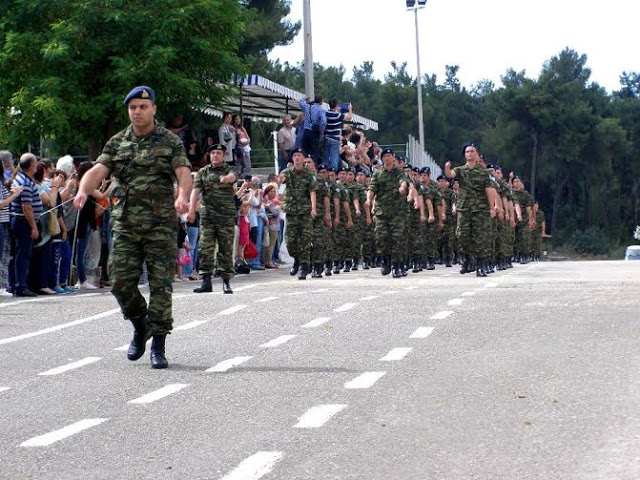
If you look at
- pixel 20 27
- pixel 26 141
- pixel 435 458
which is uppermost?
pixel 20 27

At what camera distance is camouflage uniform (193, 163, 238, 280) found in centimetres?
→ 1925

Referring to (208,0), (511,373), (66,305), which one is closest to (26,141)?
(208,0)

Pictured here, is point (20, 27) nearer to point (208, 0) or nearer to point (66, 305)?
point (208, 0)

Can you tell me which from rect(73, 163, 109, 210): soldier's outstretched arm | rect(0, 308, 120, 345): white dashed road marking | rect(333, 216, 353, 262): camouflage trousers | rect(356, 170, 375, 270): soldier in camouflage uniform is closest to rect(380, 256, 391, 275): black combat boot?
rect(333, 216, 353, 262): camouflage trousers

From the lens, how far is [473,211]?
25781 mm

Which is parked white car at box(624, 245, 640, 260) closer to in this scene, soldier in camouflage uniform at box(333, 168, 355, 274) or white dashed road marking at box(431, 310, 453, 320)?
soldier in camouflage uniform at box(333, 168, 355, 274)

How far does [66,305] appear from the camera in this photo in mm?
17969

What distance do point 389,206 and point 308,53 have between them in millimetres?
14895

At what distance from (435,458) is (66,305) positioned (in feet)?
37.0

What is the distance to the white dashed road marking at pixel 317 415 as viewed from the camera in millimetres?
8297

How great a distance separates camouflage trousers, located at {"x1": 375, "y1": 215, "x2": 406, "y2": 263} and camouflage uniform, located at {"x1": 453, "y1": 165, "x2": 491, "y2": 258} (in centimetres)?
107

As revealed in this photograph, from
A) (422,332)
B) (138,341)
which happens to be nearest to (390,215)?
(422,332)

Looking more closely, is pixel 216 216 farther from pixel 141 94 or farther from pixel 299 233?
pixel 141 94

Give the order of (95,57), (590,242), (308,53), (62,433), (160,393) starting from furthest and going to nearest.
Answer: (590,242) → (308,53) → (95,57) → (160,393) → (62,433)
